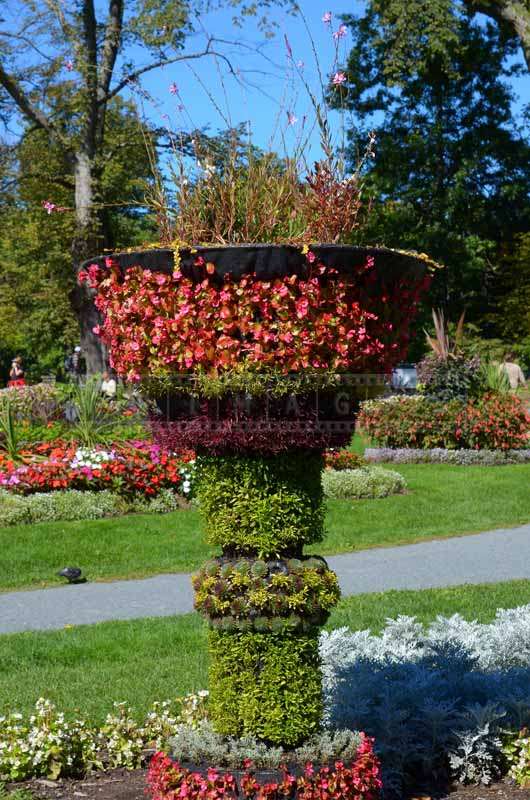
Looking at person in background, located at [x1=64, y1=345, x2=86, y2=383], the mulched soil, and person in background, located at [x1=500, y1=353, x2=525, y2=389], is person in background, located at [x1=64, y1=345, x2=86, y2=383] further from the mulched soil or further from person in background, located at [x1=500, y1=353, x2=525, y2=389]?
the mulched soil

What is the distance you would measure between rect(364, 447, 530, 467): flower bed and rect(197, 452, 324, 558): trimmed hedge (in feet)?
41.6

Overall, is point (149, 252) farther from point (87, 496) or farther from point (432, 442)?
point (432, 442)

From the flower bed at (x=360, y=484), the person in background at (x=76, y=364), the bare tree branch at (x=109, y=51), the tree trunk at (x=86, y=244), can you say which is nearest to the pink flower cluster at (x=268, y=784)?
the flower bed at (x=360, y=484)

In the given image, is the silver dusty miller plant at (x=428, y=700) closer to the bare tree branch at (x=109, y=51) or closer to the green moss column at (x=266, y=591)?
the green moss column at (x=266, y=591)

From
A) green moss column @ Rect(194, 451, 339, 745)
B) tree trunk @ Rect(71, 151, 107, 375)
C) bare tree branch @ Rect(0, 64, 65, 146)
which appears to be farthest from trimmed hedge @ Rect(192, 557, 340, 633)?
bare tree branch @ Rect(0, 64, 65, 146)

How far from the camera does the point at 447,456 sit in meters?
16.5

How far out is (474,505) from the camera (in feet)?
39.8

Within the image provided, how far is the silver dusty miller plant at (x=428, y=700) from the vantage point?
419 centimetres

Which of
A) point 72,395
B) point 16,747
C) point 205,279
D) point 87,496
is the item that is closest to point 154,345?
point 205,279

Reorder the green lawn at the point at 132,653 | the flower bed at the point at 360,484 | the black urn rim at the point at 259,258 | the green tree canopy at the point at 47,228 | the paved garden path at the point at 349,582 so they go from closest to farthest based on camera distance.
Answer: the black urn rim at the point at 259,258, the green lawn at the point at 132,653, the paved garden path at the point at 349,582, the flower bed at the point at 360,484, the green tree canopy at the point at 47,228

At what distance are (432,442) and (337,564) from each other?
8.24m

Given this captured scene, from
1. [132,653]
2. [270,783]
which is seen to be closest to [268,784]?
[270,783]

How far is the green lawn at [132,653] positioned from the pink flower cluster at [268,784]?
1.57 m

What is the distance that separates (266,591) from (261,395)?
0.71 metres
